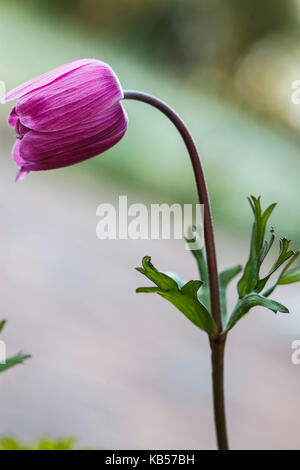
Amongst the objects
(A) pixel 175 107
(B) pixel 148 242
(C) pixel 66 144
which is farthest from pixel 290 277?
(A) pixel 175 107

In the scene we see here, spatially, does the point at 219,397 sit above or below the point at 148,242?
below

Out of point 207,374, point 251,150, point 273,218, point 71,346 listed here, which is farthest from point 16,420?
point 251,150

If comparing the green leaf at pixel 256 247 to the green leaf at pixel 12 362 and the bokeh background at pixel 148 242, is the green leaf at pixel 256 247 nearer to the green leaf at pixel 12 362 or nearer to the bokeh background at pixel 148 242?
the green leaf at pixel 12 362

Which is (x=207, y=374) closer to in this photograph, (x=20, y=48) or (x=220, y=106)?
(x=220, y=106)

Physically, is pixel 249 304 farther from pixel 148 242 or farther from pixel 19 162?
pixel 148 242

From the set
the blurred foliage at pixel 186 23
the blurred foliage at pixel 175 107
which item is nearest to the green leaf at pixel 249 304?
A: the blurred foliage at pixel 175 107

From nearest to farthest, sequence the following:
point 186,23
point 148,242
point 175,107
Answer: point 148,242 < point 175,107 < point 186,23
